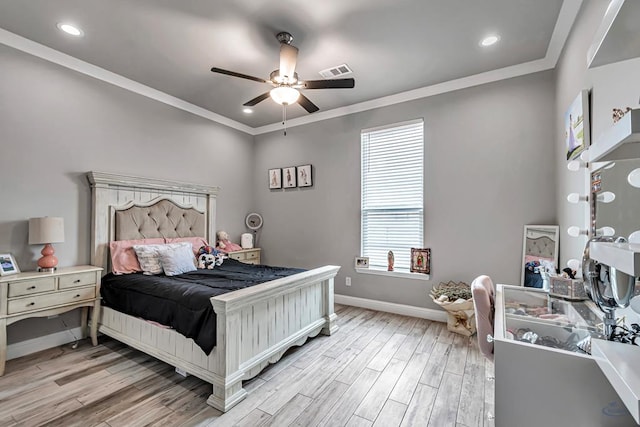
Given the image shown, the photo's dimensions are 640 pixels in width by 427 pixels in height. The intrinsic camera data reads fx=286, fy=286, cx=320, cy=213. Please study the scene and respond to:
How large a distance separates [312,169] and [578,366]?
12.5 feet

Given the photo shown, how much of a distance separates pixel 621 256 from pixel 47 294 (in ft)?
11.9

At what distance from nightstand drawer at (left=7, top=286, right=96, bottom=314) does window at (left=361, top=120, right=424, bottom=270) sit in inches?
125

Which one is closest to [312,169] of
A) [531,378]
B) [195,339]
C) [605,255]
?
[195,339]

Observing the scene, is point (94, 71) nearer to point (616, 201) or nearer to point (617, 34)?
point (617, 34)

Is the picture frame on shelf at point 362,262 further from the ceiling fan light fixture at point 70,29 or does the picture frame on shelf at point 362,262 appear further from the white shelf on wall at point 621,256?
the ceiling fan light fixture at point 70,29

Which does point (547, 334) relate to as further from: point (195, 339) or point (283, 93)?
point (283, 93)

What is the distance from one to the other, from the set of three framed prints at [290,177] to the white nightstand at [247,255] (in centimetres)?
111

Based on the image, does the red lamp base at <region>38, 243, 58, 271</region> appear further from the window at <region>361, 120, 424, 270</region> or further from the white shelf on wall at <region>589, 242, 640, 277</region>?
the white shelf on wall at <region>589, 242, 640, 277</region>

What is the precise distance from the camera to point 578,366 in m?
1.00

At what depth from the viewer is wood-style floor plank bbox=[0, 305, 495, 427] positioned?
1822 mm

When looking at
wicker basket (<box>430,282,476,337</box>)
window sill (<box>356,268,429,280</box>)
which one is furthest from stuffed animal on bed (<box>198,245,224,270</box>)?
wicker basket (<box>430,282,476,337</box>)

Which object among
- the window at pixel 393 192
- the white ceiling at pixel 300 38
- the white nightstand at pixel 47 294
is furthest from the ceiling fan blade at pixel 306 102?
the white nightstand at pixel 47 294

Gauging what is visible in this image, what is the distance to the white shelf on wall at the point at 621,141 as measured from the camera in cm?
48

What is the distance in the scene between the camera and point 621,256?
0.52 m
